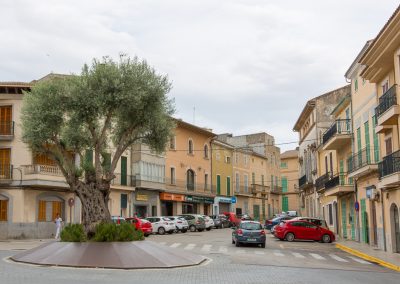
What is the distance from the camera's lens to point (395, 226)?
23609 mm

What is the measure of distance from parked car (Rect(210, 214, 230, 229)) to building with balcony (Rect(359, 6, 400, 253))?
958 inches

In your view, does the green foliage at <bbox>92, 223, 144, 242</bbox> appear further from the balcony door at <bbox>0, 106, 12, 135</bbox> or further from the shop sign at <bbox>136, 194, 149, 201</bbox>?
the shop sign at <bbox>136, 194, 149, 201</bbox>

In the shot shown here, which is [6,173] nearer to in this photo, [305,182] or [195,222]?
[195,222]

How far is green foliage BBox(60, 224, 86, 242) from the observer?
18016mm

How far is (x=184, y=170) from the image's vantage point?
54.7 meters

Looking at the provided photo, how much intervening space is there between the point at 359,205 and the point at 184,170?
1052 inches

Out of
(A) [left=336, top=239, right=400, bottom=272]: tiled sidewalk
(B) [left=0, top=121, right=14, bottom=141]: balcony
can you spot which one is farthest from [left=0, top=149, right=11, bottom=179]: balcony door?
(A) [left=336, top=239, right=400, bottom=272]: tiled sidewalk

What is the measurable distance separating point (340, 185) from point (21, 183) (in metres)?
20.5

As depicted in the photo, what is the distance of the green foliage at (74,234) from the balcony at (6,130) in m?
18.2

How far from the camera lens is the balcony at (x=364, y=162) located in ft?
84.1

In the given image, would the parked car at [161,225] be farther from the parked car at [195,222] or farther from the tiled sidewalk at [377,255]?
the tiled sidewalk at [377,255]

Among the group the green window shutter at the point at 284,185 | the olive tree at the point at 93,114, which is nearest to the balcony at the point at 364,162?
the olive tree at the point at 93,114

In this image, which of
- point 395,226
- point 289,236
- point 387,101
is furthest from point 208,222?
point 387,101

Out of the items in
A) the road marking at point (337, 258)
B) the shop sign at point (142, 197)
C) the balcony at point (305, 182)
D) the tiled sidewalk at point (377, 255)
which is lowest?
the road marking at point (337, 258)
